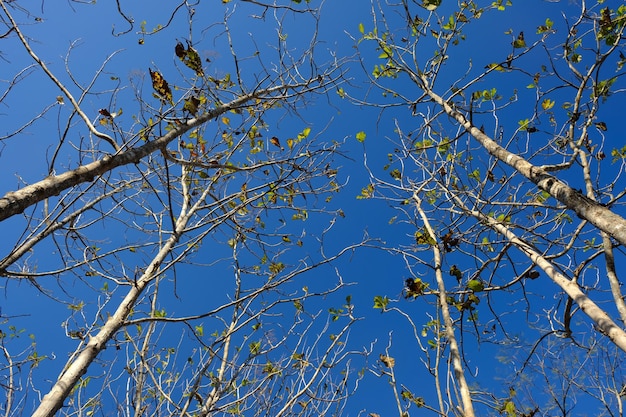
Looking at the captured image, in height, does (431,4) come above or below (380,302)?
above

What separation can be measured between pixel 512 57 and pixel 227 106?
94.5 inches

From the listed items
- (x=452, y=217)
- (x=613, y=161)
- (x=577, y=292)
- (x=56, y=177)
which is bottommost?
(x=56, y=177)

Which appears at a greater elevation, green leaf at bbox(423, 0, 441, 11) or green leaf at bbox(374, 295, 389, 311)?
green leaf at bbox(423, 0, 441, 11)

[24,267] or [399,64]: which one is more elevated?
[399,64]

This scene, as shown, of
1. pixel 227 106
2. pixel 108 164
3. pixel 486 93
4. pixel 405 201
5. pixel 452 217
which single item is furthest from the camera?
pixel 405 201

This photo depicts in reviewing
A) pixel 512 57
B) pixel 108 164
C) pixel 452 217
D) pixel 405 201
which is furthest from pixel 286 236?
pixel 512 57

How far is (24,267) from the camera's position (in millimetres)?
3336

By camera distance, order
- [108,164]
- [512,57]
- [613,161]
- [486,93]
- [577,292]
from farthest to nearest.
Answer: [613,161], [486,93], [512,57], [577,292], [108,164]

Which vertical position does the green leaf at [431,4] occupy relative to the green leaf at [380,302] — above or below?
above

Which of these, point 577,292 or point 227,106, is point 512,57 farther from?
point 227,106

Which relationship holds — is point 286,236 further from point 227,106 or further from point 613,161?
point 613,161

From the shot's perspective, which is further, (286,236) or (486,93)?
(286,236)

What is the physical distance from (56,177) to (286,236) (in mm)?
2243

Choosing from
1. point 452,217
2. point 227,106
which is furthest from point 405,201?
point 227,106
